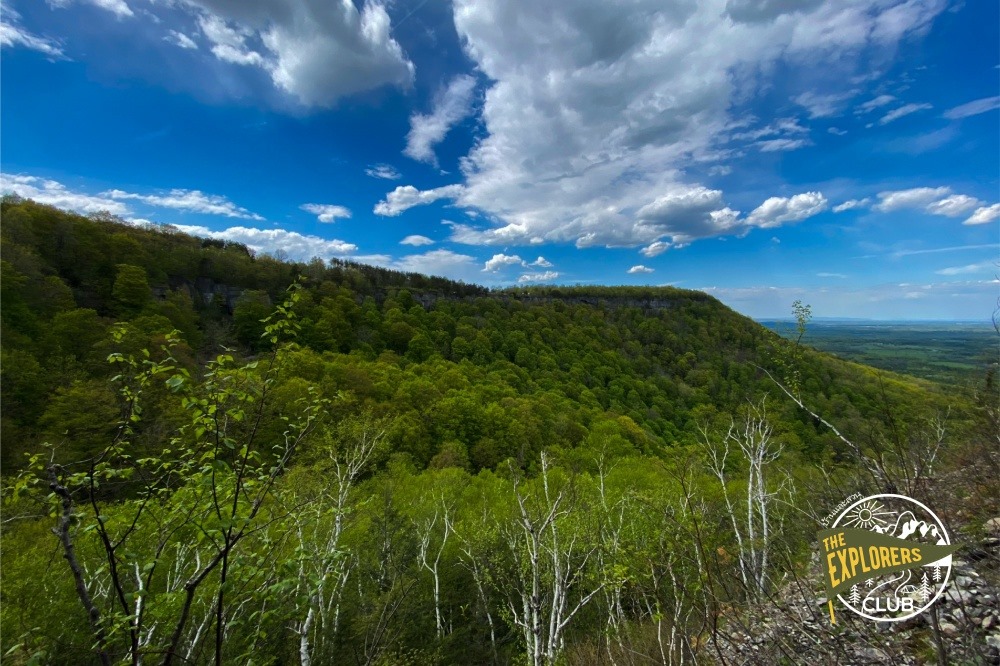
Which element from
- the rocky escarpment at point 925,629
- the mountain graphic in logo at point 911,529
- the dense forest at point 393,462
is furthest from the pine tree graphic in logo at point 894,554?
the dense forest at point 393,462

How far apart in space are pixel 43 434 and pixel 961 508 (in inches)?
1161

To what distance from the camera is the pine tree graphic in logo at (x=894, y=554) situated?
9.94ft

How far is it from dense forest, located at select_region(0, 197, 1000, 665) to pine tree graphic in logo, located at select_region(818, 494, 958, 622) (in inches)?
10.2

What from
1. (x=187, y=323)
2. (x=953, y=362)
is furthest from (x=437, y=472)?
(x=187, y=323)

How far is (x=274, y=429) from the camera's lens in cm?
2772

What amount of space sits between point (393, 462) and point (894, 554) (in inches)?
1158

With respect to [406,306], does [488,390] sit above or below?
below

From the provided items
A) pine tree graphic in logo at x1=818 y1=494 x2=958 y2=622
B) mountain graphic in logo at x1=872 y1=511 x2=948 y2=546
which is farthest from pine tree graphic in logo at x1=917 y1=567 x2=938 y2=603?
mountain graphic in logo at x1=872 y1=511 x2=948 y2=546

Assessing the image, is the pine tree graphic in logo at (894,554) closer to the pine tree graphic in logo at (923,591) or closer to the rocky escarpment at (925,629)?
the pine tree graphic in logo at (923,591)

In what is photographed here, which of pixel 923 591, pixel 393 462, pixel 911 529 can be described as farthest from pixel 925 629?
pixel 393 462

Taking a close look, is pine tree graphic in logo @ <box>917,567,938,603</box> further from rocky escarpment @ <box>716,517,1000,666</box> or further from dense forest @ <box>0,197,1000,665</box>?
dense forest @ <box>0,197,1000,665</box>

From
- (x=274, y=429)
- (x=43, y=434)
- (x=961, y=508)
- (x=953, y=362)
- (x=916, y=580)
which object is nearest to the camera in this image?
(x=916, y=580)

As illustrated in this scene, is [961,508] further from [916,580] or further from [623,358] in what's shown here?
[623,358]

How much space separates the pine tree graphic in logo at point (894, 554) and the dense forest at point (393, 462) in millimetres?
260
